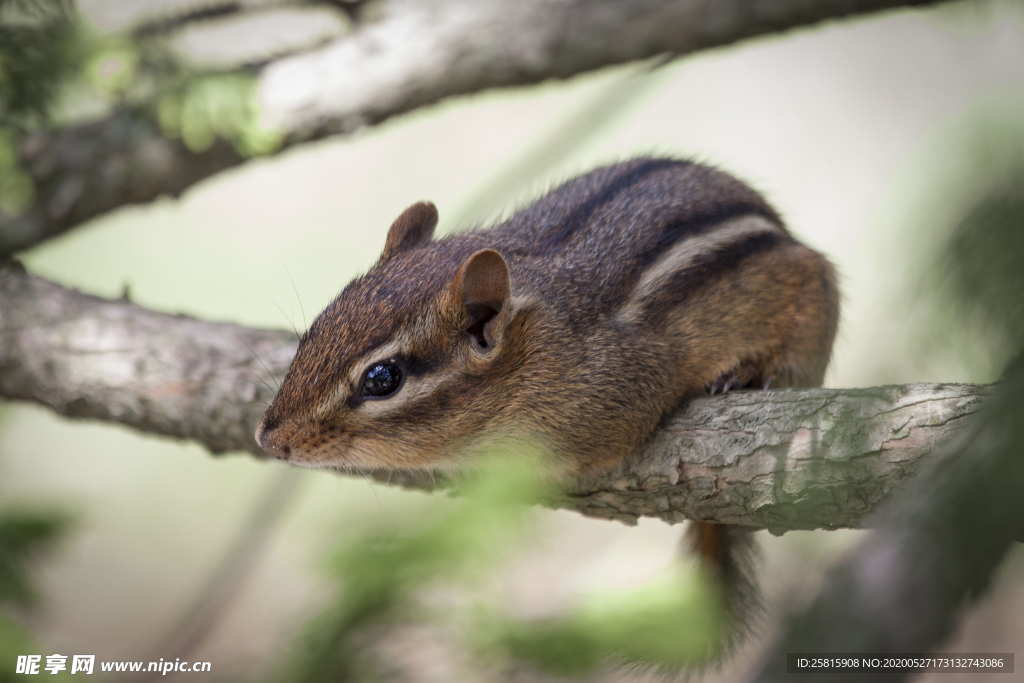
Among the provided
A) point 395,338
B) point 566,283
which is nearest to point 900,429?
point 566,283

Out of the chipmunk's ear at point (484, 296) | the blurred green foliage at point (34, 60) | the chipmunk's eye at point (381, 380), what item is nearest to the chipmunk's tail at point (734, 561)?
the chipmunk's ear at point (484, 296)

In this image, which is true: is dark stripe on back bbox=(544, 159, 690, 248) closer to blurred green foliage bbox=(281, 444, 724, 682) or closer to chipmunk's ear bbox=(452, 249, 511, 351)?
chipmunk's ear bbox=(452, 249, 511, 351)

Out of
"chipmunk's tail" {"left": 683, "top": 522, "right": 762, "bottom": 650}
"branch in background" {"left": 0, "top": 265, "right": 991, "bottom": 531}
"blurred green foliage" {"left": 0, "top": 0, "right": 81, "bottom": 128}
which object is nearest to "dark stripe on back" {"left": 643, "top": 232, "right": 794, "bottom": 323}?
"branch in background" {"left": 0, "top": 265, "right": 991, "bottom": 531}

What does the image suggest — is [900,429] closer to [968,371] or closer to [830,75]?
[968,371]

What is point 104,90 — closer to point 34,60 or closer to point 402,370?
point 34,60

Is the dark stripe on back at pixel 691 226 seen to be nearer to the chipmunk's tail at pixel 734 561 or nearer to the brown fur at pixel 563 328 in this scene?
the brown fur at pixel 563 328

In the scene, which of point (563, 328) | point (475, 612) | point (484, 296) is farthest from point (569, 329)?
point (475, 612)

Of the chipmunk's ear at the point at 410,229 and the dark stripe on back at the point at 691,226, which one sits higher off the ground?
the dark stripe on back at the point at 691,226
